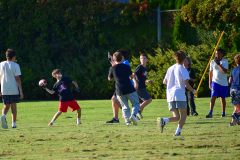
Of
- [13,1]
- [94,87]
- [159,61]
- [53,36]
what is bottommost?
[94,87]

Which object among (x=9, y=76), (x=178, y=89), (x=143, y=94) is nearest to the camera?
(x=178, y=89)

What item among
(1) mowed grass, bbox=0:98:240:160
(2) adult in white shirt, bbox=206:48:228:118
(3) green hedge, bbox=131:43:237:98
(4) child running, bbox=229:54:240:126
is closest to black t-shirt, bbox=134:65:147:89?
(2) adult in white shirt, bbox=206:48:228:118

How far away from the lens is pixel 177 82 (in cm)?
621

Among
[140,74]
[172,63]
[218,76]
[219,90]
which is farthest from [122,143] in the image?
[172,63]

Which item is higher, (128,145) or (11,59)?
(11,59)

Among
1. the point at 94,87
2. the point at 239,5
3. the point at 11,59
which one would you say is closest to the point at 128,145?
the point at 11,59

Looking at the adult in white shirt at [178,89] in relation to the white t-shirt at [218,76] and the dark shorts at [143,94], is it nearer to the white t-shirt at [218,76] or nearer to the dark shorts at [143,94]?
the dark shorts at [143,94]

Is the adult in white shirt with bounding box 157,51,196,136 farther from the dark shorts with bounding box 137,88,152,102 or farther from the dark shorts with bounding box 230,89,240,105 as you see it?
the dark shorts with bounding box 137,88,152,102

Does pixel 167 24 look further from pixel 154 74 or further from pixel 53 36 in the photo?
pixel 53 36

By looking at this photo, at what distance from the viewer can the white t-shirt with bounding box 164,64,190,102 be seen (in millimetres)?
6145

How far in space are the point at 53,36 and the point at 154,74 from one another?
773 centimetres

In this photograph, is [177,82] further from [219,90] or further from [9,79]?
[9,79]

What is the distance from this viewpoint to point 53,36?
2288cm

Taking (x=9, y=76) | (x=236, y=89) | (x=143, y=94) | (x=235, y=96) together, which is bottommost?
(x=143, y=94)
